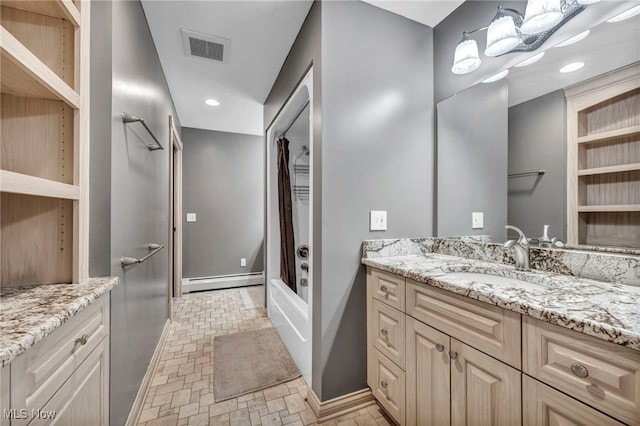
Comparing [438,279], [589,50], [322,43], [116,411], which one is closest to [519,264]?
[438,279]

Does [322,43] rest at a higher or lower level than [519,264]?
higher

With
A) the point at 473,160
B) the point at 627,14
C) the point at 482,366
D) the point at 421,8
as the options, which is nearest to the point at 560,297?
the point at 482,366

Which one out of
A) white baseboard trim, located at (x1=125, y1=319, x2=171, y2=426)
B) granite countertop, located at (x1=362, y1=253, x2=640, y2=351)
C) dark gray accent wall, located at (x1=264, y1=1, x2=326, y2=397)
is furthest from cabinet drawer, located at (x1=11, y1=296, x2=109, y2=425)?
granite countertop, located at (x1=362, y1=253, x2=640, y2=351)

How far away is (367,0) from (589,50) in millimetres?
1145

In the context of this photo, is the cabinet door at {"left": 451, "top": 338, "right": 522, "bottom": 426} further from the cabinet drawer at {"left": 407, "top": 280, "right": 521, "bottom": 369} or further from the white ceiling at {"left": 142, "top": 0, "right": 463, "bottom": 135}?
the white ceiling at {"left": 142, "top": 0, "right": 463, "bottom": 135}

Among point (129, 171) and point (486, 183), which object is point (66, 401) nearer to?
point (129, 171)

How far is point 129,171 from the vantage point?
1369 millimetres

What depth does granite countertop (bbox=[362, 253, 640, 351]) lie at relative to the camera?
2.01 ft

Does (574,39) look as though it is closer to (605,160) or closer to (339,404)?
(605,160)

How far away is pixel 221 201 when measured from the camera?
159 inches

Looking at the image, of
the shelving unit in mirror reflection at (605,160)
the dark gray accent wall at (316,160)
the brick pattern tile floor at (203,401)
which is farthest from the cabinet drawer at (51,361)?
the shelving unit in mirror reflection at (605,160)

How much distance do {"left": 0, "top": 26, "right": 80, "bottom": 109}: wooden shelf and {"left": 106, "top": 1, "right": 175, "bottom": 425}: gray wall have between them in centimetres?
22

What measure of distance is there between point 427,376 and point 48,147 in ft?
5.84

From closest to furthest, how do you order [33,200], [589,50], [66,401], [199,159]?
[66,401] < [33,200] < [589,50] < [199,159]
